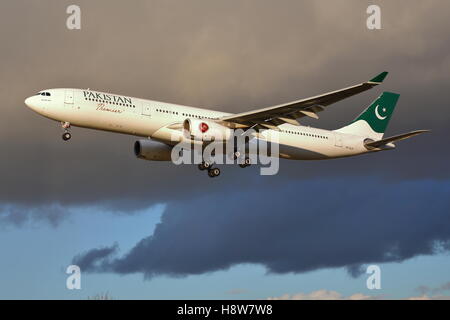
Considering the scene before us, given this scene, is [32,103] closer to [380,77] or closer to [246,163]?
[246,163]

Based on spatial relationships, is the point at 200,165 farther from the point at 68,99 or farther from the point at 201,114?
the point at 68,99

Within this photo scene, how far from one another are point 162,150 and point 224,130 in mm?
6567

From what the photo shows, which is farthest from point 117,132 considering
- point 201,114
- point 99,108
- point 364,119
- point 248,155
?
point 364,119

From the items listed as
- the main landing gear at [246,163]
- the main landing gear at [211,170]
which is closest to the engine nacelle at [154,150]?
the main landing gear at [211,170]

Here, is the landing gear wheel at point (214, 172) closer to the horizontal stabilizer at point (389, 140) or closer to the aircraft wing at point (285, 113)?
the aircraft wing at point (285, 113)

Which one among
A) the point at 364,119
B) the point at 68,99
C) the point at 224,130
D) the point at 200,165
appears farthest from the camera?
the point at 364,119

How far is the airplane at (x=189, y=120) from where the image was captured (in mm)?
45219

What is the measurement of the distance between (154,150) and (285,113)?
10.7m

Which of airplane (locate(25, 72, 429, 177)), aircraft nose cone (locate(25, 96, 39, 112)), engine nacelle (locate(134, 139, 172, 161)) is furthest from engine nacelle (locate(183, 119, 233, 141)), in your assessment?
aircraft nose cone (locate(25, 96, 39, 112))

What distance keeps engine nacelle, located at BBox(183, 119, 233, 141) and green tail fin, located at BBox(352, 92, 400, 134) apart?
16.4 metres

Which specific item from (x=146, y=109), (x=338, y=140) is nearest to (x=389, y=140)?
(x=338, y=140)

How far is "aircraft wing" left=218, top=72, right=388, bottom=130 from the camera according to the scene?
4428 cm

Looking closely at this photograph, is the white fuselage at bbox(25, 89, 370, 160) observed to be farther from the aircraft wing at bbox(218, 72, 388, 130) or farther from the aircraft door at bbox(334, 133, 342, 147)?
the aircraft door at bbox(334, 133, 342, 147)

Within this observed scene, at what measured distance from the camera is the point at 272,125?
166 ft
